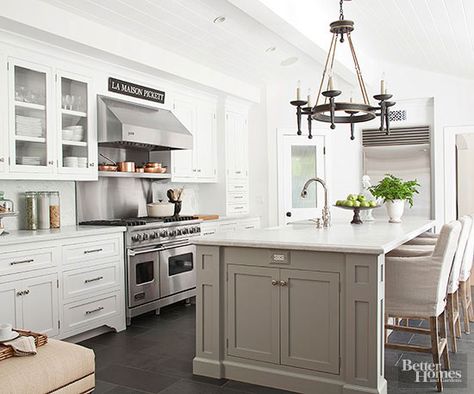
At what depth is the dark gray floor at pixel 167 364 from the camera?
318 cm

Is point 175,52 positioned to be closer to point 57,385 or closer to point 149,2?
point 149,2

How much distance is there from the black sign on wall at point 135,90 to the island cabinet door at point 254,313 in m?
2.55

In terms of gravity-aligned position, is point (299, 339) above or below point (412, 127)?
below

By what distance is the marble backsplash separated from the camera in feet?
14.3

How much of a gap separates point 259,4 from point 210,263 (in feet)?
6.51

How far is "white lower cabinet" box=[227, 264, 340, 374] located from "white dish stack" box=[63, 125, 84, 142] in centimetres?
211

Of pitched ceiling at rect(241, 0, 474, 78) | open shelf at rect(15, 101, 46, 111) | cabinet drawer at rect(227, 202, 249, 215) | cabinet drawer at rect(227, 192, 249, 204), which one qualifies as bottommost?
cabinet drawer at rect(227, 202, 249, 215)

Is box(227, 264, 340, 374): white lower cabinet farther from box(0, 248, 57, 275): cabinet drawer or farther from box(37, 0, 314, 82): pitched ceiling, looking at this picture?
box(37, 0, 314, 82): pitched ceiling

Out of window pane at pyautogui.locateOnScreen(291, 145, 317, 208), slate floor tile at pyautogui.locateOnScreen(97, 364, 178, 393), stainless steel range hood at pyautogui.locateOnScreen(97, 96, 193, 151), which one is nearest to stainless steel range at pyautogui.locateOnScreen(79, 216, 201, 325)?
stainless steel range hood at pyautogui.locateOnScreen(97, 96, 193, 151)

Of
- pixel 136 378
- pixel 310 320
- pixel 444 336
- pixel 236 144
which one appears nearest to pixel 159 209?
pixel 236 144

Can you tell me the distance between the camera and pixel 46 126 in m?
4.28

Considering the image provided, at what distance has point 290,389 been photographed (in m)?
3.13

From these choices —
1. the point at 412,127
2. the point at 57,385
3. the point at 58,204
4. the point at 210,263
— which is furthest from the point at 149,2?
the point at 412,127

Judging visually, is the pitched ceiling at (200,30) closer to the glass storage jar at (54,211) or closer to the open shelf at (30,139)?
the open shelf at (30,139)
